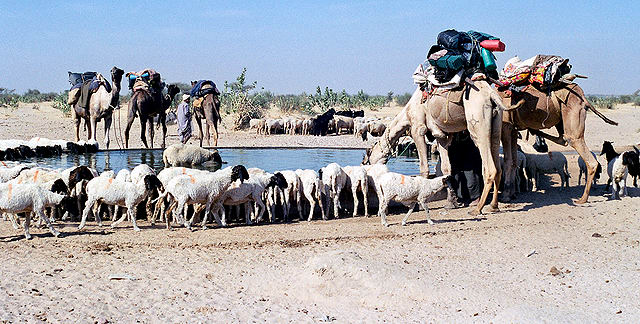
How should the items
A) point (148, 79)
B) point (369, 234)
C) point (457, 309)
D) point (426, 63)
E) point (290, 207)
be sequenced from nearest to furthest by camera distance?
point (457, 309) → point (369, 234) → point (290, 207) → point (426, 63) → point (148, 79)

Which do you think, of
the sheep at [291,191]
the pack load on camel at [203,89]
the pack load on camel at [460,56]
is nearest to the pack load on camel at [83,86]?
the pack load on camel at [203,89]

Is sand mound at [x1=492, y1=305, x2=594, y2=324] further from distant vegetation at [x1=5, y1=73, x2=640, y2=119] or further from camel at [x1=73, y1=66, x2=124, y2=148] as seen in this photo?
distant vegetation at [x1=5, y1=73, x2=640, y2=119]

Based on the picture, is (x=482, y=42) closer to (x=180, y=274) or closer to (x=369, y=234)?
(x=369, y=234)

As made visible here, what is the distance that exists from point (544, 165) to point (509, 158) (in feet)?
5.66

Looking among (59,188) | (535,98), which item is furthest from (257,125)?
(59,188)

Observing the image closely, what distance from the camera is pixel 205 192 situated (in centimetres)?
974

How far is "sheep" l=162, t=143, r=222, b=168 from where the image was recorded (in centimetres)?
1429

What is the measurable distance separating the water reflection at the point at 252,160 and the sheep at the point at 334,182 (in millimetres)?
4117

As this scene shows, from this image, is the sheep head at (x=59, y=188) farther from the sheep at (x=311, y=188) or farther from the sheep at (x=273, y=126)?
the sheep at (x=273, y=126)

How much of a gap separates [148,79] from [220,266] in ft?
40.0

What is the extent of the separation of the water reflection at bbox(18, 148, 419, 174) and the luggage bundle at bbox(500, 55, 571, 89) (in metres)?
3.87

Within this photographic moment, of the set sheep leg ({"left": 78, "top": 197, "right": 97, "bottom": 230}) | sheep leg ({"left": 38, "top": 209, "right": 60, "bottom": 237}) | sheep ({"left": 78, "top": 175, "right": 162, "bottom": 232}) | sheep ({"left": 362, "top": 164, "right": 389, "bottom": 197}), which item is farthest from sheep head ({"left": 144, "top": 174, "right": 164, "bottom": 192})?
sheep ({"left": 362, "top": 164, "right": 389, "bottom": 197})

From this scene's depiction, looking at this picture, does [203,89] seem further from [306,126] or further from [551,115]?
[306,126]

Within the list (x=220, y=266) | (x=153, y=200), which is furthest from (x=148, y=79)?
(x=220, y=266)
